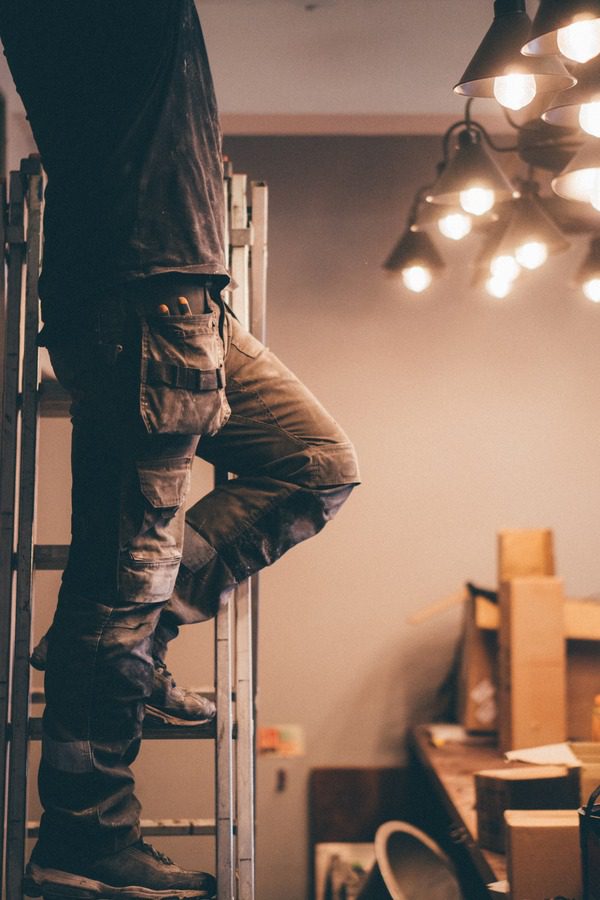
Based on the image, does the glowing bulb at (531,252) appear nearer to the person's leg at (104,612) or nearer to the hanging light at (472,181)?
the hanging light at (472,181)

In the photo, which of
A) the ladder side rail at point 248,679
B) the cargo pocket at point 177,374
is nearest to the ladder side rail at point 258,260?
the ladder side rail at point 248,679

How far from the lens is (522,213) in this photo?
2982 millimetres

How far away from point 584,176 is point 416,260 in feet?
4.27

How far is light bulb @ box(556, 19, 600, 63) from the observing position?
171 cm

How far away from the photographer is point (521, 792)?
7.34 feet

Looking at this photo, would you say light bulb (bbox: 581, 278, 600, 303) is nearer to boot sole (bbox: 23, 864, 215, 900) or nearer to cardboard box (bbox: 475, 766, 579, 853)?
cardboard box (bbox: 475, 766, 579, 853)

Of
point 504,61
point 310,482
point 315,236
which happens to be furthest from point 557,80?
point 315,236

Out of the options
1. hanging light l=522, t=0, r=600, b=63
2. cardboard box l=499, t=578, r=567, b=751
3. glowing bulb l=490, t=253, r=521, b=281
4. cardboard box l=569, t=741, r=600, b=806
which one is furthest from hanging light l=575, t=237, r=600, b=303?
cardboard box l=569, t=741, r=600, b=806

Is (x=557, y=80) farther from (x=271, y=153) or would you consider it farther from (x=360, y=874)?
(x=360, y=874)

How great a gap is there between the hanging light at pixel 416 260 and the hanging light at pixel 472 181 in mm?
608

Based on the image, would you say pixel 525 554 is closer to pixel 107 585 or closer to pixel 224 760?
pixel 224 760

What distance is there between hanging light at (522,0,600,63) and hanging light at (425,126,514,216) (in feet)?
2.99

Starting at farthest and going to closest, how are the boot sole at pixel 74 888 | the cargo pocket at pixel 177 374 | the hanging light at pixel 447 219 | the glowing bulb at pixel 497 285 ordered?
the glowing bulb at pixel 497 285 → the hanging light at pixel 447 219 → the boot sole at pixel 74 888 → the cargo pocket at pixel 177 374

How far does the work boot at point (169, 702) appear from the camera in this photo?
1.81m
